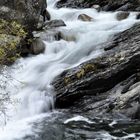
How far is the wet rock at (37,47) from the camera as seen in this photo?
803 inches

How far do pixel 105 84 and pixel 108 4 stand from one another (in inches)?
585

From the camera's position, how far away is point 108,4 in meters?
29.2

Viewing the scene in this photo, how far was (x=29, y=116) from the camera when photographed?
1505cm

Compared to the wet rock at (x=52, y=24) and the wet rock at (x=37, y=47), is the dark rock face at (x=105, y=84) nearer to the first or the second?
the wet rock at (x=37, y=47)

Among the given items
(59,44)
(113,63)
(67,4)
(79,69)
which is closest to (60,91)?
(79,69)

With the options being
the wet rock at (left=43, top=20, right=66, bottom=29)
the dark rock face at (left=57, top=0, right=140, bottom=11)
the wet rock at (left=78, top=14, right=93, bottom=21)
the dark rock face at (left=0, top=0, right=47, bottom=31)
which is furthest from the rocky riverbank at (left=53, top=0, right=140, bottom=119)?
the dark rock face at (left=57, top=0, right=140, bottom=11)

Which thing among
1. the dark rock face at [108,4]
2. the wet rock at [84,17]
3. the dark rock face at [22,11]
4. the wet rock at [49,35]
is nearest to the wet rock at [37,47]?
the wet rock at [49,35]

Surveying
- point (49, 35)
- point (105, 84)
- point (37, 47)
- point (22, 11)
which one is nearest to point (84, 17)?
point (49, 35)

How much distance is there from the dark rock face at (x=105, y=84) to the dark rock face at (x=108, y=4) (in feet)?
35.9

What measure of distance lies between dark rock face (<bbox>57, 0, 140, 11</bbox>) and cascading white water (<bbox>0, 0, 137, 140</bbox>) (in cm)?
200

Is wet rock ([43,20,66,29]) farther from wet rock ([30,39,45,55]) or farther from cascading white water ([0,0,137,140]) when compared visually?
wet rock ([30,39,45,55])

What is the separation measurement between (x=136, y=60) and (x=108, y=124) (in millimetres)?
3330

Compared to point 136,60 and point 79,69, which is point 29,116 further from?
point 136,60

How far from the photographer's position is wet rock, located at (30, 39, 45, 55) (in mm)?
20391
